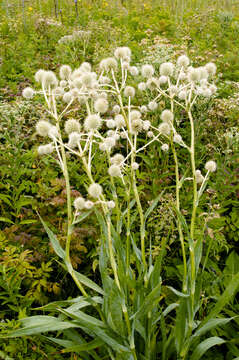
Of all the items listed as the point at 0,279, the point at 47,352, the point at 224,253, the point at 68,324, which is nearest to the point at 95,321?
the point at 68,324

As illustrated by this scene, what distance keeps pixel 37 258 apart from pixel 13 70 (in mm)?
3445

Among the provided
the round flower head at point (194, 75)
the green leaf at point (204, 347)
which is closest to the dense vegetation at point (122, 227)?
the green leaf at point (204, 347)

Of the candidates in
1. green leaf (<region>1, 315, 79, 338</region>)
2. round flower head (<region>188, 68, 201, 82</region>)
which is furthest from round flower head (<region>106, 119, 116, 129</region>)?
green leaf (<region>1, 315, 79, 338</region>)

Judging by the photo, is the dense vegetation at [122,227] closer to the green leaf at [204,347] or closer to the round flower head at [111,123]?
the green leaf at [204,347]

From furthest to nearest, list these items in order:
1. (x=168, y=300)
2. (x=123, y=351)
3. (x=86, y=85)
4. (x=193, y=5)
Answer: (x=193, y=5), (x=168, y=300), (x=123, y=351), (x=86, y=85)

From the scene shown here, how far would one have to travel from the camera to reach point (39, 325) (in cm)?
148

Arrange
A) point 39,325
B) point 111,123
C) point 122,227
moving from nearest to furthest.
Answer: point 39,325
point 111,123
point 122,227

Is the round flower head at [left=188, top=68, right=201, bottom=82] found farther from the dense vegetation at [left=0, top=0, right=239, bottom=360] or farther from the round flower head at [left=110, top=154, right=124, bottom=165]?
the round flower head at [left=110, top=154, right=124, bottom=165]

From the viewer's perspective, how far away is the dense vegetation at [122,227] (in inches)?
66.0

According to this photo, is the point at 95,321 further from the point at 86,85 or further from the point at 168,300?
the point at 86,85

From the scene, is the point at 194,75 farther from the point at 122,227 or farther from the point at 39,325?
the point at 122,227

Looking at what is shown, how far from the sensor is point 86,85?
141 centimetres

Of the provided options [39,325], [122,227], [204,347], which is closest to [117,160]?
[39,325]

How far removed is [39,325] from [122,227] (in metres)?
1.21
